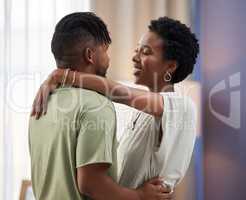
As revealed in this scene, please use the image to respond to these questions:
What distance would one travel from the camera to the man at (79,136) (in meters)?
1.12

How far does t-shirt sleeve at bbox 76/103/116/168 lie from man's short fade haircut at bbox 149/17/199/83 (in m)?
0.48

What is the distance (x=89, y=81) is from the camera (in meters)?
1.23

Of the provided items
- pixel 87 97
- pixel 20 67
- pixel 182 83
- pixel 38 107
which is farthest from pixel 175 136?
pixel 20 67

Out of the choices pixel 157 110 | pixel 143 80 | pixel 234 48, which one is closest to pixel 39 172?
pixel 157 110

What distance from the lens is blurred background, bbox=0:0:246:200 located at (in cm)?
231

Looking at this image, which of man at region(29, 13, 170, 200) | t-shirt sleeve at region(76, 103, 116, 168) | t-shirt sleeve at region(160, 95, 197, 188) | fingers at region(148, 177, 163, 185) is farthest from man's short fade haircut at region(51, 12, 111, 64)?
fingers at region(148, 177, 163, 185)

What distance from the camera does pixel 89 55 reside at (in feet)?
4.07

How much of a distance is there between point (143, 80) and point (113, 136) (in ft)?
1.55

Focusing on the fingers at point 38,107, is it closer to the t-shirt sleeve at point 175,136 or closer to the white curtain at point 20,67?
the t-shirt sleeve at point 175,136

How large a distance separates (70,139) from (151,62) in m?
0.54

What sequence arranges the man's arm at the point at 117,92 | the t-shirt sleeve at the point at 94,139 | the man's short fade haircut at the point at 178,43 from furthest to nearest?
the man's short fade haircut at the point at 178,43 < the man's arm at the point at 117,92 < the t-shirt sleeve at the point at 94,139

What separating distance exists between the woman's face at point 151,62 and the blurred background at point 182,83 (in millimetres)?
739

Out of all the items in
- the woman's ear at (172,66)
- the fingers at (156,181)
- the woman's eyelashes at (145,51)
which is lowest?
the fingers at (156,181)

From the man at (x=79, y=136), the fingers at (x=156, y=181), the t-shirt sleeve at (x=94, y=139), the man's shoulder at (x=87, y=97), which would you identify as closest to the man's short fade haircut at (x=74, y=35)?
the man at (x=79, y=136)
